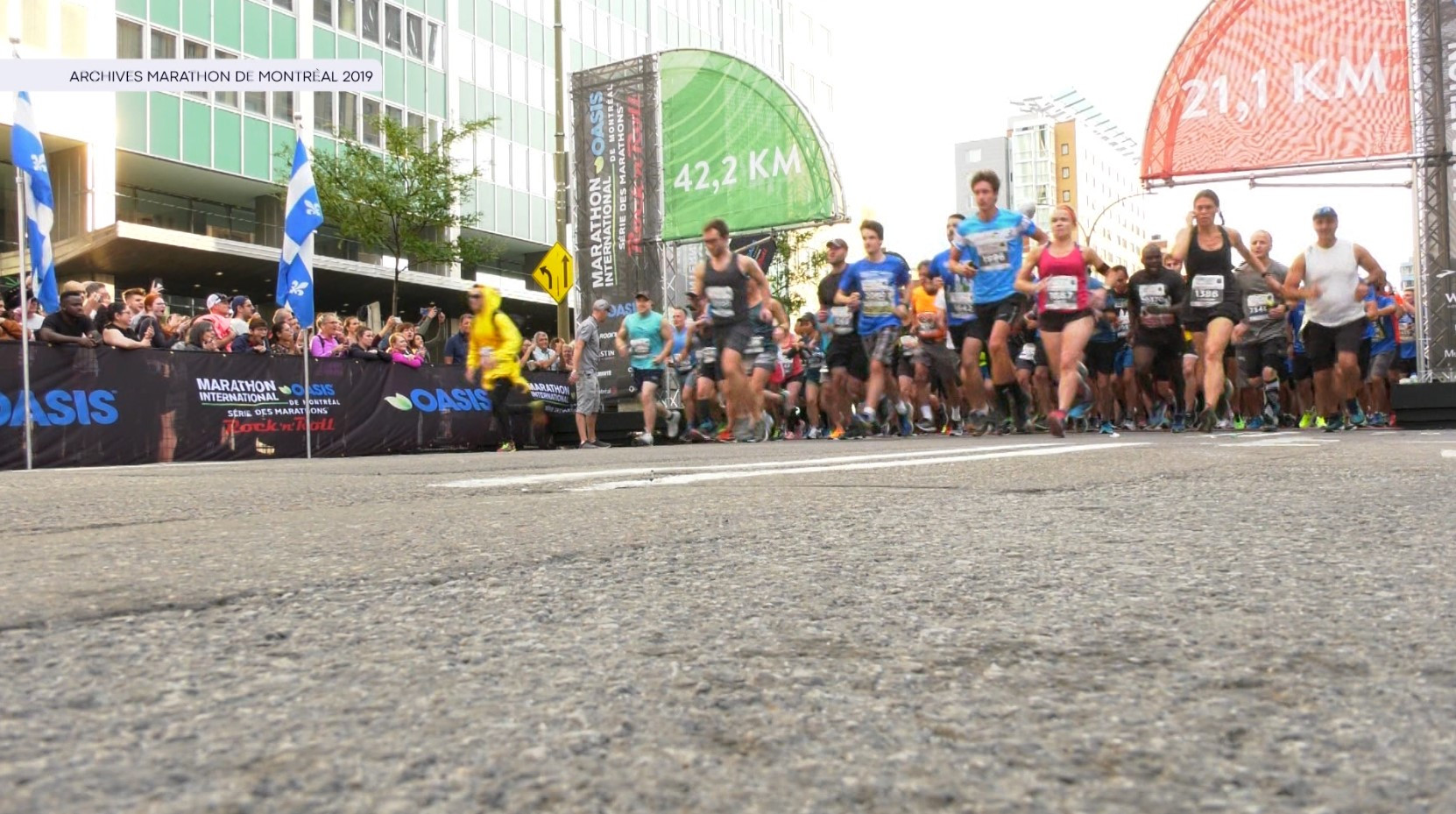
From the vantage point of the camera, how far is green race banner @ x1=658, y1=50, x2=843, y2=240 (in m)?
22.5

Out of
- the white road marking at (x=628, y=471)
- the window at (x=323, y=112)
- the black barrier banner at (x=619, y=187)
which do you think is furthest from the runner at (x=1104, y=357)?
the window at (x=323, y=112)

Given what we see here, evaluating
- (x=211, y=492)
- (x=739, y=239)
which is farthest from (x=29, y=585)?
(x=739, y=239)

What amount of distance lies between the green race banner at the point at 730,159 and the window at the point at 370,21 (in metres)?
18.1

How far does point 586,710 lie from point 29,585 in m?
1.30

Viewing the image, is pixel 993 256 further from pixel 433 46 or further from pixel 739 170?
pixel 433 46

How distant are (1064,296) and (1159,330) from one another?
3418 millimetres

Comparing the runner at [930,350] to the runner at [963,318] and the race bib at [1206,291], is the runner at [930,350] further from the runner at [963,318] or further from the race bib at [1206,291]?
the race bib at [1206,291]

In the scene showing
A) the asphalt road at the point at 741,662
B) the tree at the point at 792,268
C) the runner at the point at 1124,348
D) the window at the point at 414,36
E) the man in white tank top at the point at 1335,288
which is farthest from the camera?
the window at the point at 414,36

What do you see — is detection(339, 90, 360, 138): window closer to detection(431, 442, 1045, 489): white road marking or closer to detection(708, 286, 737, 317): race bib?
detection(708, 286, 737, 317): race bib

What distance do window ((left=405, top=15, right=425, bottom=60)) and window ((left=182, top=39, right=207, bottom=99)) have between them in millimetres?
8152

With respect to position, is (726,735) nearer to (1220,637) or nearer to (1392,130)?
(1220,637)

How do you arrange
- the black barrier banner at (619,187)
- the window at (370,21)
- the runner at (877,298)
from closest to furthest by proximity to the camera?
the runner at (877,298) → the black barrier banner at (619,187) → the window at (370,21)

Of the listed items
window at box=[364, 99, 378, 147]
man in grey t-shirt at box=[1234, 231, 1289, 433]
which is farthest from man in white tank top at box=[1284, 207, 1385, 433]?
window at box=[364, 99, 378, 147]

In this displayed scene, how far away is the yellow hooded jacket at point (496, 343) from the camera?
574 inches
